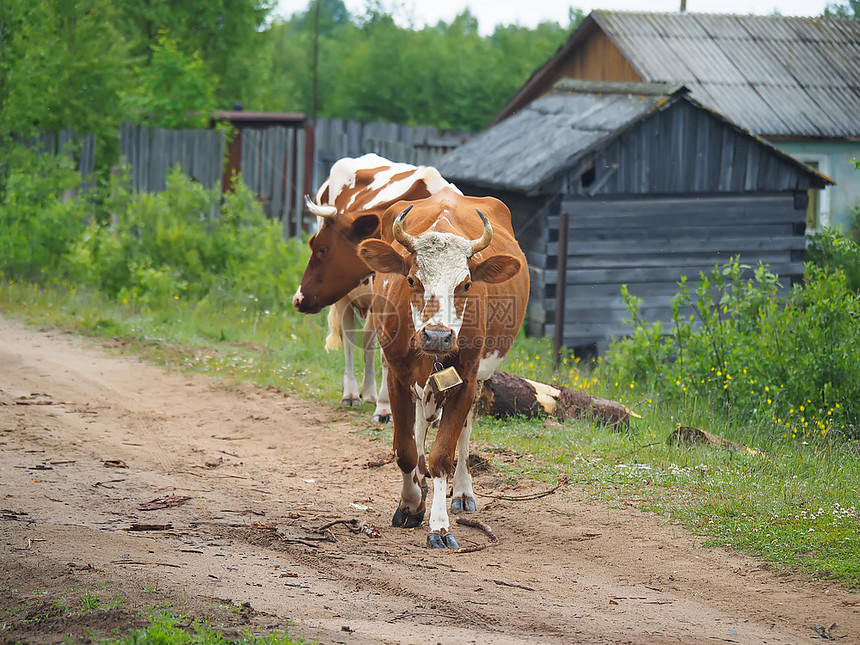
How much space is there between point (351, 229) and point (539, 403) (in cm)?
221

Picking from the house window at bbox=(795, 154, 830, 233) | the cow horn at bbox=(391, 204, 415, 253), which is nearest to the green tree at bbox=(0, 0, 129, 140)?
the cow horn at bbox=(391, 204, 415, 253)

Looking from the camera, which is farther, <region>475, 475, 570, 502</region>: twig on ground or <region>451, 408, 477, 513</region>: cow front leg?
<region>475, 475, 570, 502</region>: twig on ground

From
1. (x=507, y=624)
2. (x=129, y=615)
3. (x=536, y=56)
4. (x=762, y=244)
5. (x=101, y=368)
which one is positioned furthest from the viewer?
(x=536, y=56)

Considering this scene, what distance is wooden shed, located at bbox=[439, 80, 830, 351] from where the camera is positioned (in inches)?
542

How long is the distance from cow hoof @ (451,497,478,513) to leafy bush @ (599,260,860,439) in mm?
3608

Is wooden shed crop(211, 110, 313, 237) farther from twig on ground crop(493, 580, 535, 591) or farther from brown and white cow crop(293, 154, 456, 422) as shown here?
twig on ground crop(493, 580, 535, 591)

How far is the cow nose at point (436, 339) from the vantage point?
5.37m

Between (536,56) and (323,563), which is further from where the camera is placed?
(536,56)

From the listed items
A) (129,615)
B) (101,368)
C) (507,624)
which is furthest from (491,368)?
(101,368)

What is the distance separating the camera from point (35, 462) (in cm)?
686

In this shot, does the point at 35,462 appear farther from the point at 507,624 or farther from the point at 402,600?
the point at 507,624

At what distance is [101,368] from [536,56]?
32.7m

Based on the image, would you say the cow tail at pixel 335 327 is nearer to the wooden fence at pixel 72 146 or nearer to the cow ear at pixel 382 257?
the cow ear at pixel 382 257

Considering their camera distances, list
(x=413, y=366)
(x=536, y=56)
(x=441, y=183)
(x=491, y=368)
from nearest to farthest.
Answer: (x=413, y=366) → (x=491, y=368) → (x=441, y=183) → (x=536, y=56)
